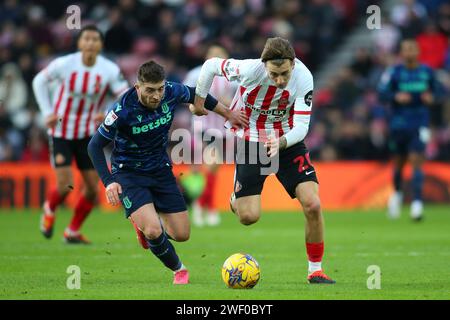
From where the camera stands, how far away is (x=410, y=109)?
53.7 feet

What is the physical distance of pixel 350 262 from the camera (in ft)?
34.7

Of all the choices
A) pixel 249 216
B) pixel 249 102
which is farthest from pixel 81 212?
pixel 249 102

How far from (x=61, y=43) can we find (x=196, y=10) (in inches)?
132

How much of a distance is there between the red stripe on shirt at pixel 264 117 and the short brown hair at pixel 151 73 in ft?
3.70

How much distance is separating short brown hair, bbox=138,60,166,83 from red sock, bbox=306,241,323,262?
2038mm

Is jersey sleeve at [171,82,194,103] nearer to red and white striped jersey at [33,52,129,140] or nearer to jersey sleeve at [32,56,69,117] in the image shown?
red and white striped jersey at [33,52,129,140]

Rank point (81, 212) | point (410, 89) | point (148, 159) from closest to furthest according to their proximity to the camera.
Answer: point (148, 159) → point (81, 212) → point (410, 89)

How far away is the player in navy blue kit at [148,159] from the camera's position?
860cm

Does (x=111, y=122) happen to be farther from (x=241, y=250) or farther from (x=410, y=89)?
(x=410, y=89)

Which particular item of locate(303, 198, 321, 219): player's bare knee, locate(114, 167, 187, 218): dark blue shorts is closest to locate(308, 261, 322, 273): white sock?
locate(303, 198, 321, 219): player's bare knee

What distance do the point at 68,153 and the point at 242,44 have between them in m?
10.3

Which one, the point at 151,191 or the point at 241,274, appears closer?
the point at 241,274
